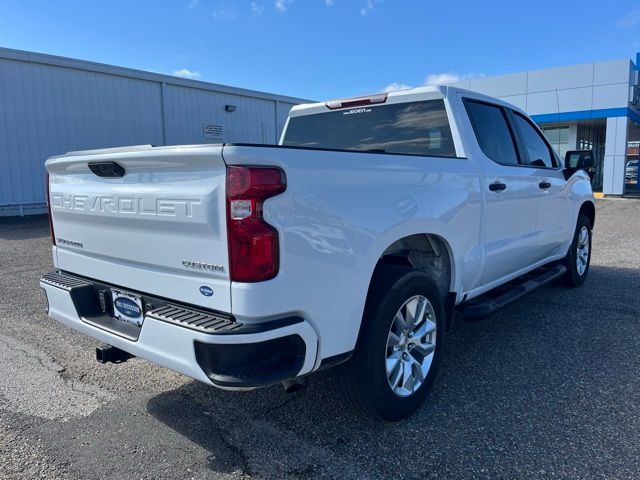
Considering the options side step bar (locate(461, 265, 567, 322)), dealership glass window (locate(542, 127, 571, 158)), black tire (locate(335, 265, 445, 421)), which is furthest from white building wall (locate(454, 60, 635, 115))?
black tire (locate(335, 265, 445, 421))

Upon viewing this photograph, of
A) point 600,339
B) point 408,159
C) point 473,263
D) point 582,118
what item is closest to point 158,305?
point 408,159

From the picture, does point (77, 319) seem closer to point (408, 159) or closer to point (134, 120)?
point (408, 159)

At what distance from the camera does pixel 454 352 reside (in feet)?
13.5

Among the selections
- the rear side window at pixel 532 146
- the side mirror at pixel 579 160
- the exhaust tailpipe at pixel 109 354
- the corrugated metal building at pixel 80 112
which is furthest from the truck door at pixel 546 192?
the corrugated metal building at pixel 80 112

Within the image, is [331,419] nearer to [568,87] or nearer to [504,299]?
[504,299]

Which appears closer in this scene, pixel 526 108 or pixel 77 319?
pixel 77 319

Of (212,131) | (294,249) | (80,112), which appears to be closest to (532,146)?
(294,249)

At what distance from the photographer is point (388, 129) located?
4.04 m

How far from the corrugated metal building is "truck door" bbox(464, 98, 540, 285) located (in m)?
13.8

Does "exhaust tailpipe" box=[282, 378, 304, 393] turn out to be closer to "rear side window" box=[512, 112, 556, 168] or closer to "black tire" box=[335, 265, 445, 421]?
"black tire" box=[335, 265, 445, 421]

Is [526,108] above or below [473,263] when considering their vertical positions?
above

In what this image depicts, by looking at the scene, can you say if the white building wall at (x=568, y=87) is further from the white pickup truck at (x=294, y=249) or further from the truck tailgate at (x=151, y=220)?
the truck tailgate at (x=151, y=220)

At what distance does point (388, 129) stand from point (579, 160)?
2.75m

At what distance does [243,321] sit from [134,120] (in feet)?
51.3
